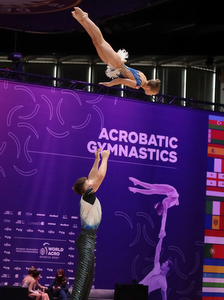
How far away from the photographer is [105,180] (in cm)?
844

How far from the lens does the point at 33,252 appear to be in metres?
7.78

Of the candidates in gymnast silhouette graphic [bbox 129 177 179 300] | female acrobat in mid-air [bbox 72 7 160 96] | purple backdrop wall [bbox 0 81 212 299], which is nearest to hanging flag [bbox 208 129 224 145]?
purple backdrop wall [bbox 0 81 212 299]

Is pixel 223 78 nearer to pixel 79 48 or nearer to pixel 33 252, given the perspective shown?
pixel 79 48

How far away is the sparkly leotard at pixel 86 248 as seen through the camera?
435 centimetres

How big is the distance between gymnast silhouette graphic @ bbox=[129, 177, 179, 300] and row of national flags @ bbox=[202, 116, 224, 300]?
30.1 inches

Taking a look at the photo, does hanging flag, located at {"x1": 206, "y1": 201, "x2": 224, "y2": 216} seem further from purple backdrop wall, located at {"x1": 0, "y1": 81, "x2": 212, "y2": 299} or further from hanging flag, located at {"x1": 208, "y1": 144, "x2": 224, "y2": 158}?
hanging flag, located at {"x1": 208, "y1": 144, "x2": 224, "y2": 158}

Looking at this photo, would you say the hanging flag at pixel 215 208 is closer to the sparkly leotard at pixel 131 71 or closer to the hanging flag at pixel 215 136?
the hanging flag at pixel 215 136

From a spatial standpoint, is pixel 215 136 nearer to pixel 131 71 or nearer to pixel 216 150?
pixel 216 150

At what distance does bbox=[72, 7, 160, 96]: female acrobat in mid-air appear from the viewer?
179 inches

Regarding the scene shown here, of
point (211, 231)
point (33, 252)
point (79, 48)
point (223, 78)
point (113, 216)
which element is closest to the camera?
point (33, 252)

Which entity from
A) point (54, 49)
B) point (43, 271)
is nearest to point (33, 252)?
point (43, 271)

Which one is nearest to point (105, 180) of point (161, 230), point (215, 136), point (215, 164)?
point (161, 230)

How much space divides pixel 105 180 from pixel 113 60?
3.94m

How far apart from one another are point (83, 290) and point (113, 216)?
13.3 feet
